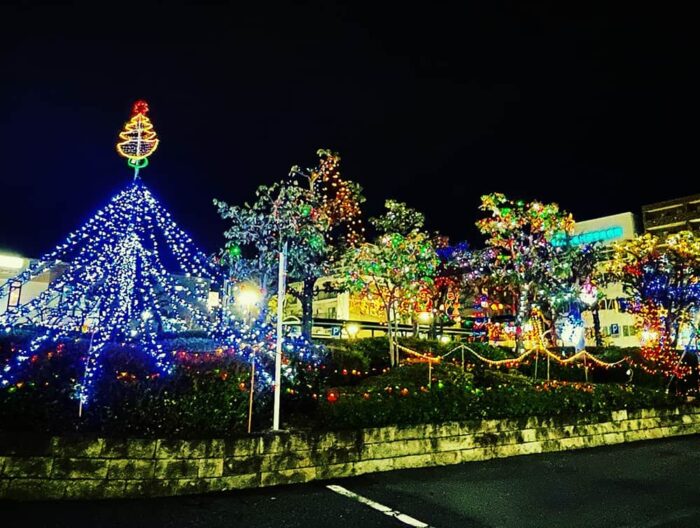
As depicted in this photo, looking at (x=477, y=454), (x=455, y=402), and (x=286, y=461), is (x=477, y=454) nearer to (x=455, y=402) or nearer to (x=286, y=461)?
(x=455, y=402)

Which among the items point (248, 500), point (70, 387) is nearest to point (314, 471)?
point (248, 500)

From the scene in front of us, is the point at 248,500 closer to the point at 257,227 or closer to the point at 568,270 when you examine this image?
the point at 257,227

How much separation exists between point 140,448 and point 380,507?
2743mm

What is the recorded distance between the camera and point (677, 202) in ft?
178

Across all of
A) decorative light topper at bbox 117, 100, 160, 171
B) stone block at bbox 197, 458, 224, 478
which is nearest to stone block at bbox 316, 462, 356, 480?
stone block at bbox 197, 458, 224, 478

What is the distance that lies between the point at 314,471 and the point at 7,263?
27517 mm

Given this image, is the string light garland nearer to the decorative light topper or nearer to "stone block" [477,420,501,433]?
the decorative light topper

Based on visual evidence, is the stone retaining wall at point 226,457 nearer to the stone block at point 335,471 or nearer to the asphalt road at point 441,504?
the stone block at point 335,471

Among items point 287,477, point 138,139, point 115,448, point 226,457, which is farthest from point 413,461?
point 138,139

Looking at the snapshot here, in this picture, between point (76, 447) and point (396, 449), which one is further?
point (396, 449)

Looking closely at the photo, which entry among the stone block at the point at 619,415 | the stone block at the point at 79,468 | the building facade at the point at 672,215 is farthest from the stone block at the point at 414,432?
the building facade at the point at 672,215

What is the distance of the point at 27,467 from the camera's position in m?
5.41

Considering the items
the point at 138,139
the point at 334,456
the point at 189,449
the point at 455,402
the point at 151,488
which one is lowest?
the point at 151,488

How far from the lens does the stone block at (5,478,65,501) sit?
5.32 meters
